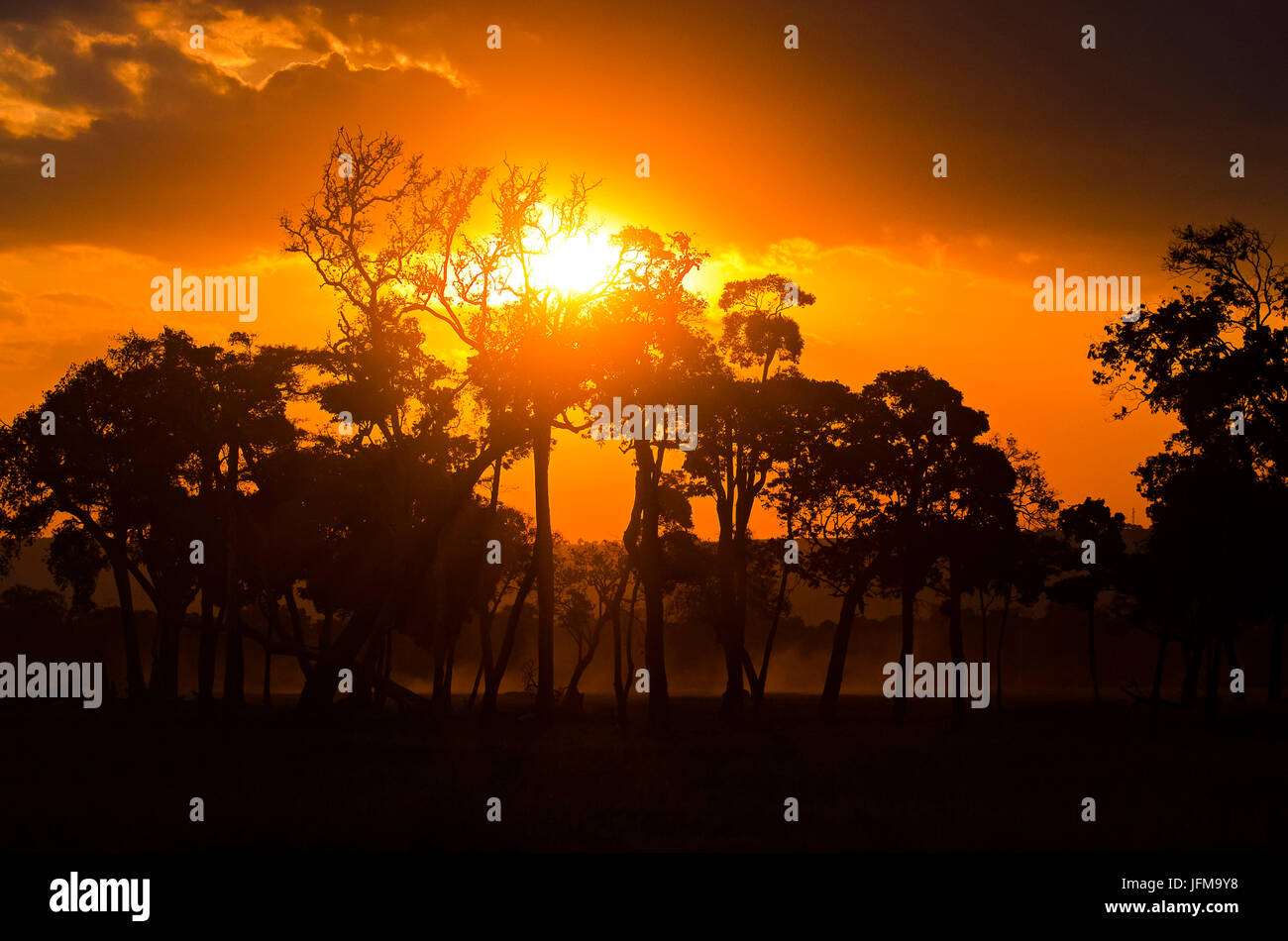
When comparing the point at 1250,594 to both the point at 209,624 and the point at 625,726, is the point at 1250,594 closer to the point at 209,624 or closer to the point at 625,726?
the point at 625,726

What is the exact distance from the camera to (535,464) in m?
44.1

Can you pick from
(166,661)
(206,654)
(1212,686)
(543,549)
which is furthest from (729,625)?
(166,661)

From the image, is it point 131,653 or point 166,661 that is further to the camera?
point 166,661

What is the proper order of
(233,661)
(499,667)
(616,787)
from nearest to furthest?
1. (616,787)
2. (233,661)
3. (499,667)

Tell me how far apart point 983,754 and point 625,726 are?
15.2m

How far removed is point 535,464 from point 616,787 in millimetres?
19751

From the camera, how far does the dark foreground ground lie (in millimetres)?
19672

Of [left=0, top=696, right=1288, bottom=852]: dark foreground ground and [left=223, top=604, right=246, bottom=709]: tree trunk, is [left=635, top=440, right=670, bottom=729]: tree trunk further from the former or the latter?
[left=223, top=604, right=246, bottom=709]: tree trunk

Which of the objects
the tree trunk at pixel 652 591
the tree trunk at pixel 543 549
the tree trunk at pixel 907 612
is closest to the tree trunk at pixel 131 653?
the tree trunk at pixel 543 549

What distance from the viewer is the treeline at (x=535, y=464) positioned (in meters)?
41.8

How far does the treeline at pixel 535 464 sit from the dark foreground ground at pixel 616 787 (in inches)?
219

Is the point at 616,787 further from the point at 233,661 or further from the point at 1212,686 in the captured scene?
the point at 1212,686

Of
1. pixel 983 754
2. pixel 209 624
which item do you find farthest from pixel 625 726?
pixel 209 624
